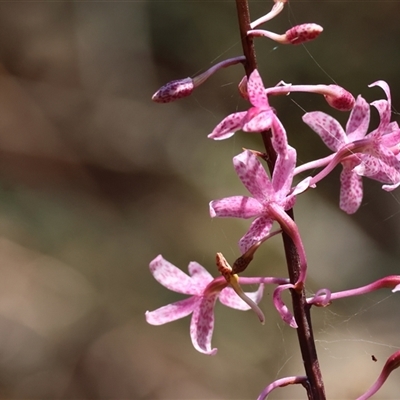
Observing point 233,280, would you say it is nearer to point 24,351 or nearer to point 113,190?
point 24,351

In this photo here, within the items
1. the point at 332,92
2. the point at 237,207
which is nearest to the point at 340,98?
the point at 332,92

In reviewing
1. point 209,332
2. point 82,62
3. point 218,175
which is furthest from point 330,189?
point 209,332

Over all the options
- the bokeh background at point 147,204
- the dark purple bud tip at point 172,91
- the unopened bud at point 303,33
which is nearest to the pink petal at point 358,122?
the unopened bud at point 303,33

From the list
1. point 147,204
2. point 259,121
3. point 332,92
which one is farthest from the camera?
point 147,204

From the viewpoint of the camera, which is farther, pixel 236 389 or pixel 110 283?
pixel 110 283

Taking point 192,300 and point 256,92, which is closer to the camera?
point 256,92

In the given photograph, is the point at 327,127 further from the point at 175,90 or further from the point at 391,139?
the point at 175,90

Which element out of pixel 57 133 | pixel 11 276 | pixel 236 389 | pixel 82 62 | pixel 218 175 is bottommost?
pixel 236 389

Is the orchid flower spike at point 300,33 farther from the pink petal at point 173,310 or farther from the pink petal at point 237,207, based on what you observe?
the pink petal at point 173,310

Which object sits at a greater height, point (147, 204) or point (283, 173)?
point (283, 173)
